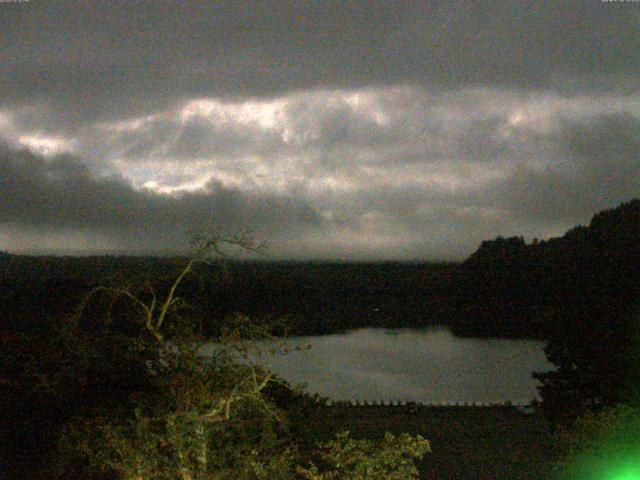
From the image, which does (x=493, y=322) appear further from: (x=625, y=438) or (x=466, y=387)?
(x=625, y=438)

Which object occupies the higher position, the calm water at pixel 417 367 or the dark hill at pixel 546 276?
the dark hill at pixel 546 276

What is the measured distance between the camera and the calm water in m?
38.4

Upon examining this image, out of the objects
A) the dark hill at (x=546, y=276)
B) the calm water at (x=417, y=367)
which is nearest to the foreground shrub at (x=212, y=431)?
the dark hill at (x=546, y=276)

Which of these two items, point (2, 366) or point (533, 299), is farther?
point (533, 299)

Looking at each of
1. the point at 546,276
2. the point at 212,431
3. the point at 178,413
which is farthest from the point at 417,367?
the point at 178,413

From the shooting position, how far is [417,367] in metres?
47.2

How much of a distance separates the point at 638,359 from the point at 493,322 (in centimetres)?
4932

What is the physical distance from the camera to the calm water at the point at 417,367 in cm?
3844

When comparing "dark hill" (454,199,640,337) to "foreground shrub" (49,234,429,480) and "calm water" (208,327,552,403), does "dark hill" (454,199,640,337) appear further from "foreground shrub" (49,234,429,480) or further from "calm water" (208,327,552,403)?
"foreground shrub" (49,234,429,480)

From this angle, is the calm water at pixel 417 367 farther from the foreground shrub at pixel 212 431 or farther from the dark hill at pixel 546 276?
the foreground shrub at pixel 212 431

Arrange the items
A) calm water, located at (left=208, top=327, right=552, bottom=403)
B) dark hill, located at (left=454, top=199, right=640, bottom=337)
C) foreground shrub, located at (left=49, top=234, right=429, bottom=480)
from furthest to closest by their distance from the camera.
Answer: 1. calm water, located at (left=208, top=327, right=552, bottom=403)
2. dark hill, located at (left=454, top=199, right=640, bottom=337)
3. foreground shrub, located at (left=49, top=234, right=429, bottom=480)

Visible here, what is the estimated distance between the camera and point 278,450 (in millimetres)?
8141

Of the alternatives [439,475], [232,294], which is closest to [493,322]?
[232,294]

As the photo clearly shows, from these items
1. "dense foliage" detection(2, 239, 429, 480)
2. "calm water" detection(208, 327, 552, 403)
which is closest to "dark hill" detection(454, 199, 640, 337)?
"calm water" detection(208, 327, 552, 403)
